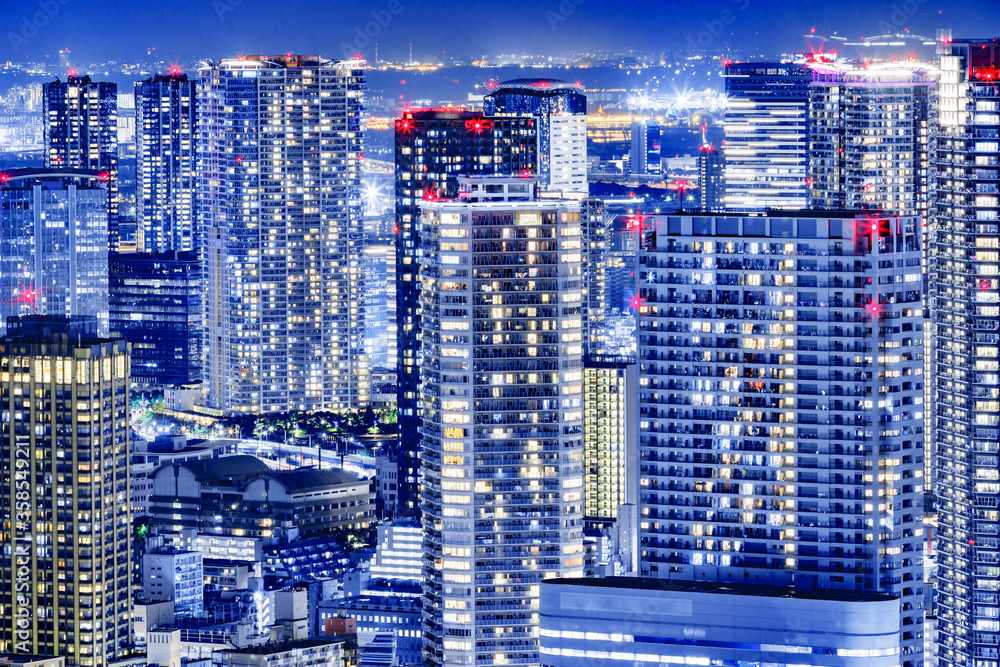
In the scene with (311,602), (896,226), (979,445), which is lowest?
(311,602)

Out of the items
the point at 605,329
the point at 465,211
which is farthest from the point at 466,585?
the point at 605,329

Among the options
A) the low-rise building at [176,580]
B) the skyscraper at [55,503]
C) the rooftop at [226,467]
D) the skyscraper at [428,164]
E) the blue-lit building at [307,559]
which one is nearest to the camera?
the skyscraper at [55,503]

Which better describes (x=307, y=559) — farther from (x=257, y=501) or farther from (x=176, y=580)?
(x=176, y=580)

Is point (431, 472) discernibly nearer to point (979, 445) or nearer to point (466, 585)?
point (466, 585)

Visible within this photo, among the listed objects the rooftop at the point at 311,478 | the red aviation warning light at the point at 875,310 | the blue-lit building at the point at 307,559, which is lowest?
the blue-lit building at the point at 307,559

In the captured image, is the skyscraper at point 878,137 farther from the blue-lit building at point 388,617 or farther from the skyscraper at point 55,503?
the skyscraper at point 55,503

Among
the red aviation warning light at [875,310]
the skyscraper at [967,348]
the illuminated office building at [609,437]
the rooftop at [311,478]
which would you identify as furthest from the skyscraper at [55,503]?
the rooftop at [311,478]

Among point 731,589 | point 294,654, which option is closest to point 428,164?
point 294,654
